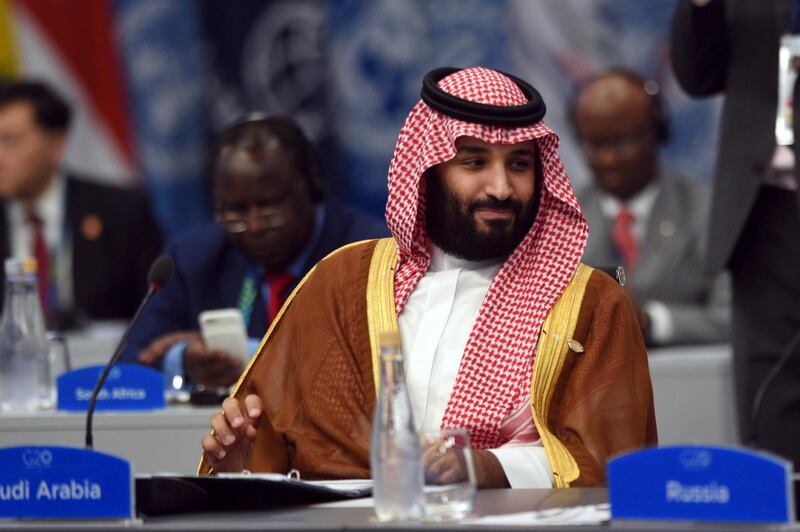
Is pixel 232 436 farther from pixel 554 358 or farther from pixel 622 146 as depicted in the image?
pixel 622 146

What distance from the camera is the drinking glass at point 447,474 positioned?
180 centimetres

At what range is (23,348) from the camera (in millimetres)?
3572

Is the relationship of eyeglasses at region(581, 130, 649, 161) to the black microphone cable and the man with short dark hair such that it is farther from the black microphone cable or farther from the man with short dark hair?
the man with short dark hair

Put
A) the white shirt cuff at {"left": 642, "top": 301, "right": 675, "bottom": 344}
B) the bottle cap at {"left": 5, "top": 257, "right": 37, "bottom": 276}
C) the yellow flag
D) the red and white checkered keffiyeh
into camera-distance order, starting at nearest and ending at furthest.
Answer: the red and white checkered keffiyeh, the bottle cap at {"left": 5, "top": 257, "right": 37, "bottom": 276}, the white shirt cuff at {"left": 642, "top": 301, "right": 675, "bottom": 344}, the yellow flag

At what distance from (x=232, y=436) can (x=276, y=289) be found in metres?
1.68

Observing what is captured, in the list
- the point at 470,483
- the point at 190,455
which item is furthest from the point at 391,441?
the point at 190,455

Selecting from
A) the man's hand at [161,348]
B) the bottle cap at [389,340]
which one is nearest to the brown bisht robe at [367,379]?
the bottle cap at [389,340]

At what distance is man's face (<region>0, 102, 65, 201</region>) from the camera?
6332 millimetres

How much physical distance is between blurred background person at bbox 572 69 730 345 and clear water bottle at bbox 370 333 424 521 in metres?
3.16

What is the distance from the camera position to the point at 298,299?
2848 millimetres

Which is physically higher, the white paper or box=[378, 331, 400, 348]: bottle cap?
box=[378, 331, 400, 348]: bottle cap

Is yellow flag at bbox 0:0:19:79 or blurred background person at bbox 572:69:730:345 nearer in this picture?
blurred background person at bbox 572:69:730:345

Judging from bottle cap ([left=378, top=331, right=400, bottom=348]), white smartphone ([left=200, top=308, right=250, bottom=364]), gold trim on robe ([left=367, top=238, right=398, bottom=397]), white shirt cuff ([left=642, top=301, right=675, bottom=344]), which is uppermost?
bottle cap ([left=378, top=331, right=400, bottom=348])

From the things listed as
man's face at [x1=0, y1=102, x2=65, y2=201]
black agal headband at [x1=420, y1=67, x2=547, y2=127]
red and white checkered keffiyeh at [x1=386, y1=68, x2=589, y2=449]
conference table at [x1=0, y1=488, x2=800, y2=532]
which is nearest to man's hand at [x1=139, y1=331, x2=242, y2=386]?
red and white checkered keffiyeh at [x1=386, y1=68, x2=589, y2=449]
